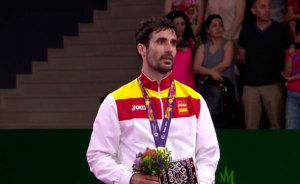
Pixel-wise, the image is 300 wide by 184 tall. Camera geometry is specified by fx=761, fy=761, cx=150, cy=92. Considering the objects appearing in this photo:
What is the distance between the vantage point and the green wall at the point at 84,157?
24.4 ft

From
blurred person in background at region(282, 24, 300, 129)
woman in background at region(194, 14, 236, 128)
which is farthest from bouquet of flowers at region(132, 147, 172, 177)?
woman in background at region(194, 14, 236, 128)

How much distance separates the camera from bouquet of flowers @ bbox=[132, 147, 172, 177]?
4.39 metres

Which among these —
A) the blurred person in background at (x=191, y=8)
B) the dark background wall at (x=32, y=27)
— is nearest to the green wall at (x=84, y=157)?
the blurred person in background at (x=191, y=8)

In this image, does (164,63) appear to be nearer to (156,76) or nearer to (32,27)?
(156,76)

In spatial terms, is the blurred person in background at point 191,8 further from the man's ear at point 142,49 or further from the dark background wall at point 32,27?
the man's ear at point 142,49

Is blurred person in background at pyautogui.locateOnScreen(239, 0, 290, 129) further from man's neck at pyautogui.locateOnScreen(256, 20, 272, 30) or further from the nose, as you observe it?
the nose

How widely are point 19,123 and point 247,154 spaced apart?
4.46m

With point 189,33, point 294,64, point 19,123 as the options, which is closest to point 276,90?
point 294,64

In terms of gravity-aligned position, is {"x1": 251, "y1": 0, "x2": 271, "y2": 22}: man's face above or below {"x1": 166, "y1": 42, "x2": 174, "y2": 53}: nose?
above

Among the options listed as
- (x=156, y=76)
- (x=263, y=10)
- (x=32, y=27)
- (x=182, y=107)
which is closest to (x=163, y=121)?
(x=182, y=107)

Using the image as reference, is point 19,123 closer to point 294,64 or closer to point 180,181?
point 294,64

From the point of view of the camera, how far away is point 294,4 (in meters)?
9.32

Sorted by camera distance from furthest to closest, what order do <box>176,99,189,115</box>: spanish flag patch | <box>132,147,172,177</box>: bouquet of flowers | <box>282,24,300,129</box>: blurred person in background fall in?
1. <box>282,24,300,129</box>: blurred person in background
2. <box>176,99,189,115</box>: spanish flag patch
3. <box>132,147,172,177</box>: bouquet of flowers

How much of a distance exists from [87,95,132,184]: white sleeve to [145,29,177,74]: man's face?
363 millimetres
